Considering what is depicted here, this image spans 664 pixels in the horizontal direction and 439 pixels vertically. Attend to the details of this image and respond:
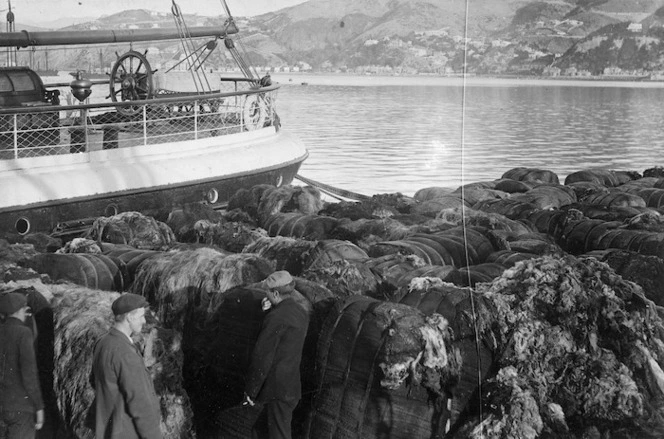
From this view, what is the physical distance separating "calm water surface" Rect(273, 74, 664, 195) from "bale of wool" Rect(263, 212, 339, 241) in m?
3.78

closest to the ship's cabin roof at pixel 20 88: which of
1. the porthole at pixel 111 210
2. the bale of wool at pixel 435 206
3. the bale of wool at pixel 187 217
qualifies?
the porthole at pixel 111 210

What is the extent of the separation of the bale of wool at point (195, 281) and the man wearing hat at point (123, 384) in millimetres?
1876

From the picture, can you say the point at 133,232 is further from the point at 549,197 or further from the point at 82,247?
the point at 549,197

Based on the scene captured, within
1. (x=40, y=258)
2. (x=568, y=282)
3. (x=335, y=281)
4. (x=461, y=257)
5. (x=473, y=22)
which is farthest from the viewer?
(x=473, y=22)

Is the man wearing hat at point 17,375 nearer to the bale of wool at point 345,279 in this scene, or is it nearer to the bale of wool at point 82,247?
the bale of wool at point 345,279

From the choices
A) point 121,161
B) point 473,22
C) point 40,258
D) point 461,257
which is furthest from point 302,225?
point 473,22

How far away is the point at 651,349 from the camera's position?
4809 millimetres

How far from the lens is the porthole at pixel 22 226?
11008 mm

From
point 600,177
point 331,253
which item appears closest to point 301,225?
point 331,253

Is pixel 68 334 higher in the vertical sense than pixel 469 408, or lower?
higher

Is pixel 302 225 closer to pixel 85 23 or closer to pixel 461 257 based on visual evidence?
pixel 461 257

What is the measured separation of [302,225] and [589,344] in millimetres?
5061

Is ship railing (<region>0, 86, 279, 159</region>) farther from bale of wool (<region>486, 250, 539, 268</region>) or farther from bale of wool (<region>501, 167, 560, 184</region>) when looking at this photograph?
bale of wool (<region>486, 250, 539, 268</region>)

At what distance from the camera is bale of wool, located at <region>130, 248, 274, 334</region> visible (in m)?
6.26
